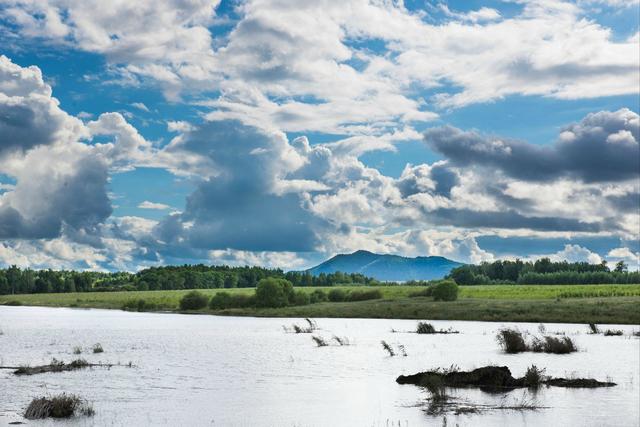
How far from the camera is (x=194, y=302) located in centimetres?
16975

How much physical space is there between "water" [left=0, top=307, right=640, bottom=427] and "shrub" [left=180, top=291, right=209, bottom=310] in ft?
294

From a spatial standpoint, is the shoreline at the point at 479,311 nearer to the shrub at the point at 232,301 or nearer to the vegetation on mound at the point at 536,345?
the shrub at the point at 232,301

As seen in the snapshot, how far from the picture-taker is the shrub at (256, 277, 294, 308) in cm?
15325

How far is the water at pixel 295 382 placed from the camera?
3161 cm

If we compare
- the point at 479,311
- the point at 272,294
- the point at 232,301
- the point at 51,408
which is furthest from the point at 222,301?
the point at 51,408

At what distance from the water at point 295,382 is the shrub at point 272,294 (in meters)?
72.5

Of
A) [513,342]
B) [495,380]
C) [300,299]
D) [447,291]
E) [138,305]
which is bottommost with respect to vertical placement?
[495,380]

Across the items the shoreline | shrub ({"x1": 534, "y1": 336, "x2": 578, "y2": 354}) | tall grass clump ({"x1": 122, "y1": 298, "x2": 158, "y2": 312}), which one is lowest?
shrub ({"x1": 534, "y1": 336, "x2": 578, "y2": 354})

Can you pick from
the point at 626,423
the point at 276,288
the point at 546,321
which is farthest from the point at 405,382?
the point at 276,288

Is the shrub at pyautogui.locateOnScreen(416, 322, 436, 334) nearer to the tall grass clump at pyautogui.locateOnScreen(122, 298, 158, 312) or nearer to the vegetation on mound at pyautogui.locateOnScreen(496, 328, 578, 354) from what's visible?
the vegetation on mound at pyautogui.locateOnScreen(496, 328, 578, 354)

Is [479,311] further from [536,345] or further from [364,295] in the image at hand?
[536,345]

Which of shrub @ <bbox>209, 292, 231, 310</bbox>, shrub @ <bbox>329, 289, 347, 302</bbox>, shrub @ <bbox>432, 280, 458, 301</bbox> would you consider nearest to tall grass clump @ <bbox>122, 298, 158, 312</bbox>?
shrub @ <bbox>209, 292, 231, 310</bbox>

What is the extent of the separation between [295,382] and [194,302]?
128 metres

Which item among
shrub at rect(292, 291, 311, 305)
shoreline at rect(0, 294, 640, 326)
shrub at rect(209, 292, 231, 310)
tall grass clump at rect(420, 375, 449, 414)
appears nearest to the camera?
tall grass clump at rect(420, 375, 449, 414)
